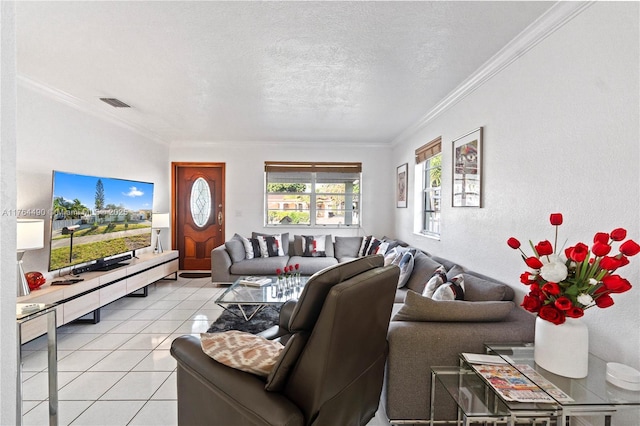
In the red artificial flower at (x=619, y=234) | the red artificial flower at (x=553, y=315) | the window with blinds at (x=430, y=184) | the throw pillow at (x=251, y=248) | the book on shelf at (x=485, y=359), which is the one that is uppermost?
the window with blinds at (x=430, y=184)

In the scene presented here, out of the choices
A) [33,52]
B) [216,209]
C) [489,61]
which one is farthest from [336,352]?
[216,209]

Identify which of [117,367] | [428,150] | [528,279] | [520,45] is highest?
[520,45]

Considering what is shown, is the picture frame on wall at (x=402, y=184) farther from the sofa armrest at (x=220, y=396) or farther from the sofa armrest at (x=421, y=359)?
the sofa armrest at (x=220, y=396)

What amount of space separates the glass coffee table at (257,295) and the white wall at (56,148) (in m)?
1.88

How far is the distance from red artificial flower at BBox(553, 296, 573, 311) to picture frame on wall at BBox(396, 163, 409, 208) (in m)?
3.56

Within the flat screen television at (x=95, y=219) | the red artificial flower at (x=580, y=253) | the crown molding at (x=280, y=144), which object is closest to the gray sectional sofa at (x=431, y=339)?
the red artificial flower at (x=580, y=253)

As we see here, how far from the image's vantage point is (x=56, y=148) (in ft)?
10.8

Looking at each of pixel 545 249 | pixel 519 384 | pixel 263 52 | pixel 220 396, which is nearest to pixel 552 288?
pixel 545 249

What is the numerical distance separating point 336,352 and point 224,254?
158 inches

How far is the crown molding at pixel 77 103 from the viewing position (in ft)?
9.74

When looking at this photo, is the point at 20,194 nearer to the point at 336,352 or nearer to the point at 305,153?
the point at 336,352

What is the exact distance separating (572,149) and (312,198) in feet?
14.7

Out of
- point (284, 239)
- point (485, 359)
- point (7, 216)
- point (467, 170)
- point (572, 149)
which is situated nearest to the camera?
point (7, 216)

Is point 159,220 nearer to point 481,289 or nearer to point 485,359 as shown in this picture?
point 481,289
